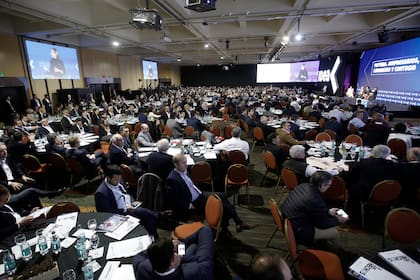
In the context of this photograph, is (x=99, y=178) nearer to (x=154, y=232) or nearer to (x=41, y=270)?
(x=154, y=232)

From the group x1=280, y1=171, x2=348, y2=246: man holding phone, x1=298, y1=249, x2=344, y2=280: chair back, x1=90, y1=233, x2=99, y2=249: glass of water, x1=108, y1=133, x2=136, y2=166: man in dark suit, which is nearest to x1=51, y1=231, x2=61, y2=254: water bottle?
x1=90, y1=233, x2=99, y2=249: glass of water

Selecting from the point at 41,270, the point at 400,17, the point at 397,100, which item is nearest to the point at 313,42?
the point at 397,100

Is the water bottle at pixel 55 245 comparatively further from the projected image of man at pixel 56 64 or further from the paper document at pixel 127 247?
the projected image of man at pixel 56 64

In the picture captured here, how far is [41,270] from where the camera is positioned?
76.7 inches

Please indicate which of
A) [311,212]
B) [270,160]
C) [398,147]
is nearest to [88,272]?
[311,212]

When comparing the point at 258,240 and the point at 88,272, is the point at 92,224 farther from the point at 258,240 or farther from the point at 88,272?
the point at 258,240

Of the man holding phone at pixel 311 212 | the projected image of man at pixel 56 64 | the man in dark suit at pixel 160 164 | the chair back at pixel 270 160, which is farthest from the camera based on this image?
the projected image of man at pixel 56 64

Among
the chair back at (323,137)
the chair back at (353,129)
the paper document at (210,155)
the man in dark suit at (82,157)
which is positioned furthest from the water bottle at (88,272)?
the chair back at (353,129)

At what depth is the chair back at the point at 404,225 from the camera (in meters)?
2.69

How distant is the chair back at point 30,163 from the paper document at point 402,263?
641cm

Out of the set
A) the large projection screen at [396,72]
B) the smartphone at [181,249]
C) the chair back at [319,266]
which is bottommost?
the chair back at [319,266]

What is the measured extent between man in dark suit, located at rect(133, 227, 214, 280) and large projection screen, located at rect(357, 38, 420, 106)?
13176 mm

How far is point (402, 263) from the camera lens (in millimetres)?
2082

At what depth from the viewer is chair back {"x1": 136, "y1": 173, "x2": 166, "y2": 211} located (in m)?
3.87
